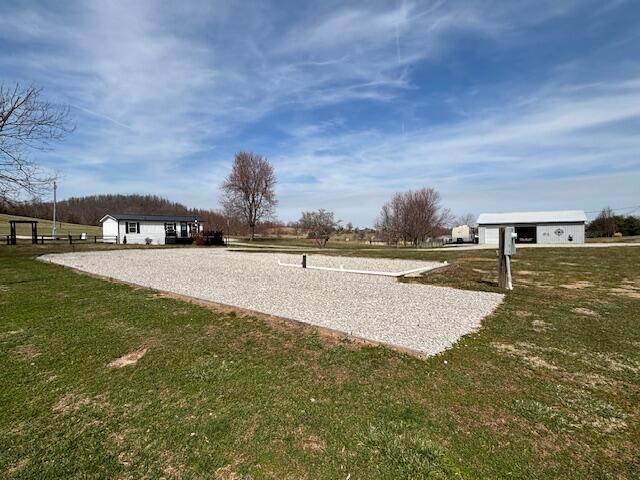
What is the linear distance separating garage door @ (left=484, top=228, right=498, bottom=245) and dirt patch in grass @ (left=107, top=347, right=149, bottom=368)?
1607 inches

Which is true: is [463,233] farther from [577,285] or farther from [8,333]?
[8,333]

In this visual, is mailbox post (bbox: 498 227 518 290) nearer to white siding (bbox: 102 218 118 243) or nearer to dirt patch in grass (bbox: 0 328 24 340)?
dirt patch in grass (bbox: 0 328 24 340)

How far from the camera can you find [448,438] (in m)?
2.68

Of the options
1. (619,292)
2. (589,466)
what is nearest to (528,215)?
(619,292)

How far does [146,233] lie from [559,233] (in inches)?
1808

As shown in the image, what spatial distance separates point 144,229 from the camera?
117 ft

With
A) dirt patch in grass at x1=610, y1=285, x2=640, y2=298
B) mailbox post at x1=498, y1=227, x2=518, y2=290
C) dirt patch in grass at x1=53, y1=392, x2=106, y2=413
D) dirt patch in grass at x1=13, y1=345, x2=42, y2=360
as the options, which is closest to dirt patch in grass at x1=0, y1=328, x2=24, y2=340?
dirt patch in grass at x1=13, y1=345, x2=42, y2=360

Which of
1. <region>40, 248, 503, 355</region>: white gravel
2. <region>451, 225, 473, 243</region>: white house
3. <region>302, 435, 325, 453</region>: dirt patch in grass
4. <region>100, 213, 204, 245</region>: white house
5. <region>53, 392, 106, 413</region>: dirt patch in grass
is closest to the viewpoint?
<region>302, 435, 325, 453</region>: dirt patch in grass

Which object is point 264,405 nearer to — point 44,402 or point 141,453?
point 141,453

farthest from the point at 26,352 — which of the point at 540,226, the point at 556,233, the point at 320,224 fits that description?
the point at 556,233

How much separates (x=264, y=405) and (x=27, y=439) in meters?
1.95

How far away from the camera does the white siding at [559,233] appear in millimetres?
36250

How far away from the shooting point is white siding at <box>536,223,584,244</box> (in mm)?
36250

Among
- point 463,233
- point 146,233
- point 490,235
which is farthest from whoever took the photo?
point 463,233
